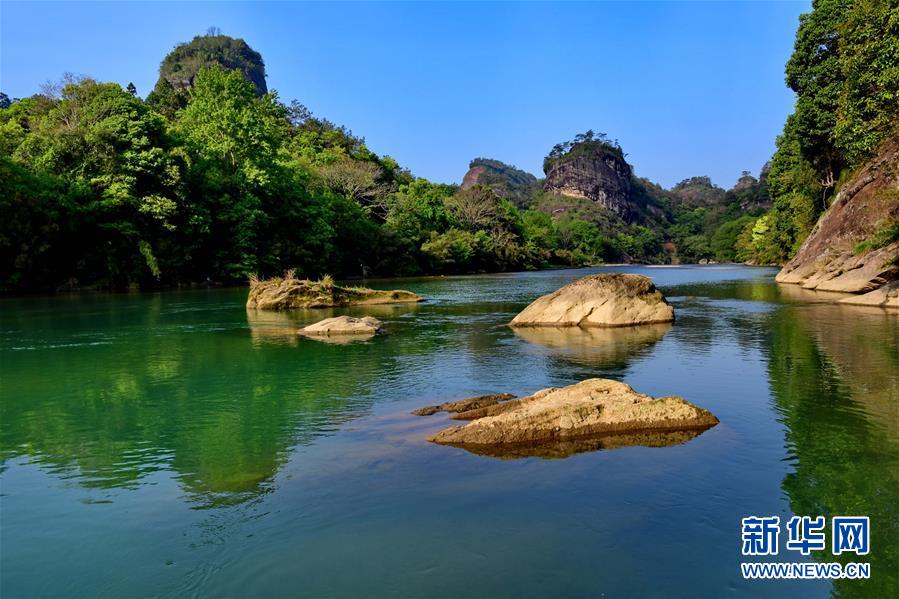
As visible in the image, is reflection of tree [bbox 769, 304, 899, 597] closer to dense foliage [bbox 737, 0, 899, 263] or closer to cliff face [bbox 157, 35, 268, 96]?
dense foliage [bbox 737, 0, 899, 263]

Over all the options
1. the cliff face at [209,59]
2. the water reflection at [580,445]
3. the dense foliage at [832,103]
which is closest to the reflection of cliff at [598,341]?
the water reflection at [580,445]

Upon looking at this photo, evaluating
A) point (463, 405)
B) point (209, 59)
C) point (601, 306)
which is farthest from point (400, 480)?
point (209, 59)

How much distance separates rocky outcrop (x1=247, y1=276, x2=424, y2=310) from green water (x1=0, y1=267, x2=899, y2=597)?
14.4 metres

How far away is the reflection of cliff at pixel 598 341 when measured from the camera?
16.1 m

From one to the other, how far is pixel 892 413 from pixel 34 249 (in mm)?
46475

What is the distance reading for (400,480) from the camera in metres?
7.48

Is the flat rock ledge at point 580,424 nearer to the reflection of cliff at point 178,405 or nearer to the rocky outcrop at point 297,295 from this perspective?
the reflection of cliff at point 178,405

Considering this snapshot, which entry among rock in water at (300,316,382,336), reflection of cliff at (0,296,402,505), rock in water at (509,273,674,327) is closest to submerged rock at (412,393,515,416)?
reflection of cliff at (0,296,402,505)

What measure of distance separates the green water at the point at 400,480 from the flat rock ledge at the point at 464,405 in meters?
0.42

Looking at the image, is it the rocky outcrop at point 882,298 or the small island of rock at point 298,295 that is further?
the small island of rock at point 298,295

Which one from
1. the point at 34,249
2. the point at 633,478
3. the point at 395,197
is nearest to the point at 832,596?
the point at 633,478

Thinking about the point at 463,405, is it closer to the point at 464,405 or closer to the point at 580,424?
the point at 464,405

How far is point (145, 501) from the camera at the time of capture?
7.11 metres

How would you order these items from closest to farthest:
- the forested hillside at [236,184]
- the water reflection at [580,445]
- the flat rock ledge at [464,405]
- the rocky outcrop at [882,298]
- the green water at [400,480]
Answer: the green water at [400,480] → the water reflection at [580,445] → the flat rock ledge at [464,405] → the rocky outcrop at [882,298] → the forested hillside at [236,184]
